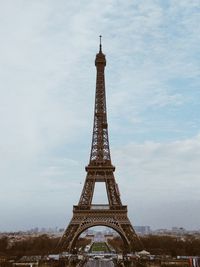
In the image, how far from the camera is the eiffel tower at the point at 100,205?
37.8m

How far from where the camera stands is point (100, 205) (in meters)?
39.2

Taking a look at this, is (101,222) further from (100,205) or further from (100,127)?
(100,127)

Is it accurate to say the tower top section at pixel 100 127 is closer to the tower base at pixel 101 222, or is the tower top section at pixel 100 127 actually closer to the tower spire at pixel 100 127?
the tower spire at pixel 100 127

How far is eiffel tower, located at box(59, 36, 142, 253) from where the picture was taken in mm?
37812

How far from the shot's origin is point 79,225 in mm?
38250

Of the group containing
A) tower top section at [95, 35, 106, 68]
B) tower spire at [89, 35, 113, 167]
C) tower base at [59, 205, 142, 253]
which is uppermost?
tower top section at [95, 35, 106, 68]

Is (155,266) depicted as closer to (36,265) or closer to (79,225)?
(36,265)

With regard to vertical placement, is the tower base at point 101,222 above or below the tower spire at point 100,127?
below

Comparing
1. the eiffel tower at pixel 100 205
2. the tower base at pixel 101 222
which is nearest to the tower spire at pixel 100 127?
the eiffel tower at pixel 100 205

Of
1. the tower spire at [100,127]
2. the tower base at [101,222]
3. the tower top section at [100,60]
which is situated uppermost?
the tower top section at [100,60]

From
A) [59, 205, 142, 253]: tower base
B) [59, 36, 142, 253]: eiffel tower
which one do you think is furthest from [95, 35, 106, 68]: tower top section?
[59, 205, 142, 253]: tower base

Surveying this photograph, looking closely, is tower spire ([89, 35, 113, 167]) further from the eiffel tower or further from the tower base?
the tower base

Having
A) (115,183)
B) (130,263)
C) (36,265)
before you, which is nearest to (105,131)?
(115,183)

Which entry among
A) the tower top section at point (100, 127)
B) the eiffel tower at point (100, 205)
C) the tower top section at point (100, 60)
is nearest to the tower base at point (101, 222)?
the eiffel tower at point (100, 205)
